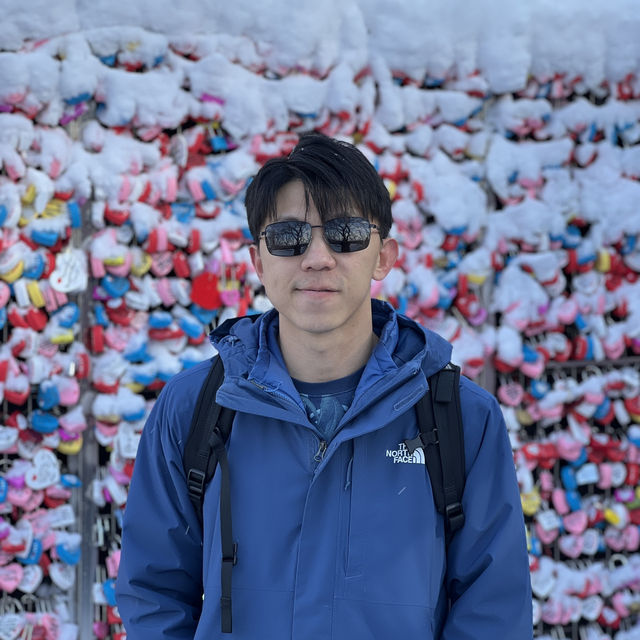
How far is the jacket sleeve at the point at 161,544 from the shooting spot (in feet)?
5.06

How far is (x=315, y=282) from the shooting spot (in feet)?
5.00

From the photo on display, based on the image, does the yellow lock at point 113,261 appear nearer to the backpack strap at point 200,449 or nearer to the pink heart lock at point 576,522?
the backpack strap at point 200,449

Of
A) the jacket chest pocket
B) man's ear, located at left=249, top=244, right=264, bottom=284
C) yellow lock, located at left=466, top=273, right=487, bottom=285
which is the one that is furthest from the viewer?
yellow lock, located at left=466, top=273, right=487, bottom=285

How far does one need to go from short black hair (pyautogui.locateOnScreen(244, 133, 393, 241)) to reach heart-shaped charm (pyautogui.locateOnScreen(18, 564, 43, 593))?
2117 mm

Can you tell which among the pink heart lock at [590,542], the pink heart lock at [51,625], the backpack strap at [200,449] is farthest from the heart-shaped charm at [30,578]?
the pink heart lock at [590,542]

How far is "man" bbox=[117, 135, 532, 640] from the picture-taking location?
4.70 ft

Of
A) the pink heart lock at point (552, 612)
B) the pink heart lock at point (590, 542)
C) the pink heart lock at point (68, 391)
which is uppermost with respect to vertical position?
the pink heart lock at point (68, 391)

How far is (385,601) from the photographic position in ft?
4.67

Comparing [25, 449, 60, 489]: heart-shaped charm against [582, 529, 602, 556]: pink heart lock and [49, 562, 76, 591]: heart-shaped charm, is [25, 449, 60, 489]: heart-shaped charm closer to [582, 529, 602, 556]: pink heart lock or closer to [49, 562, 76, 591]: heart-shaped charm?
[49, 562, 76, 591]: heart-shaped charm

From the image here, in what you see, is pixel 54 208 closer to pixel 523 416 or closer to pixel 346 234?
pixel 346 234

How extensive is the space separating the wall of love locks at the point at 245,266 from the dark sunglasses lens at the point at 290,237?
1769 mm

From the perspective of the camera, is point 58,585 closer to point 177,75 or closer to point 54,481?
point 54,481

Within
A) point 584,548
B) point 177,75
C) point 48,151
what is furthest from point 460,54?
point 584,548

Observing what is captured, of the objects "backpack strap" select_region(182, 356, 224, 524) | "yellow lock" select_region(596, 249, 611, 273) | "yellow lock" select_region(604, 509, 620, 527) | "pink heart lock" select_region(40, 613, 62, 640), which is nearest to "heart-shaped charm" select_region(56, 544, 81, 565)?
"pink heart lock" select_region(40, 613, 62, 640)
